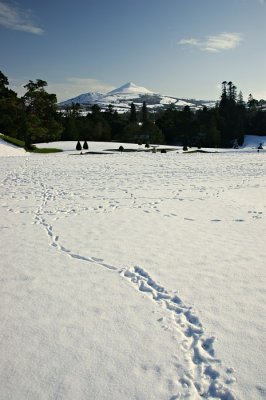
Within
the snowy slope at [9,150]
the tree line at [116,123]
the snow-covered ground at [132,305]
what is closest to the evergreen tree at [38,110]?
the tree line at [116,123]

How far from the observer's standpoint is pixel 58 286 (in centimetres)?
606

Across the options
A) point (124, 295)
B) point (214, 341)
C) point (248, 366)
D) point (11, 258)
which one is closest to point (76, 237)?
point (11, 258)

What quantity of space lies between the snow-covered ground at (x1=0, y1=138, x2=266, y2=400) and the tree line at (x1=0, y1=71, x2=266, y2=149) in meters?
46.1

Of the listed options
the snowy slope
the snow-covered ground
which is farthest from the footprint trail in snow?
the snowy slope

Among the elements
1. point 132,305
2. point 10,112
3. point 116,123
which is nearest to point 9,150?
point 10,112

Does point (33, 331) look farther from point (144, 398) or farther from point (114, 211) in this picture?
point (114, 211)

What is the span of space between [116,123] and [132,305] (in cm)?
9181

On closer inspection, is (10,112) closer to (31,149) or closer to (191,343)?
(31,149)

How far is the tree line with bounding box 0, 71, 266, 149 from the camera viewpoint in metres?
56.3

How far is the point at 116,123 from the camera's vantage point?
308 ft

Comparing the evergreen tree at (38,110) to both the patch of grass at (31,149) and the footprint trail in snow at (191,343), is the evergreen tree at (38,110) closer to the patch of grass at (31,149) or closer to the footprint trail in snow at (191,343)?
the patch of grass at (31,149)

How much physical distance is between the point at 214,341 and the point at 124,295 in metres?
1.83

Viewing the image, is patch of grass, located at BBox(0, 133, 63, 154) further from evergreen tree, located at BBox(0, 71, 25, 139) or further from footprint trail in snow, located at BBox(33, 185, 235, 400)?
footprint trail in snow, located at BBox(33, 185, 235, 400)

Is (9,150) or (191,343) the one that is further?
(9,150)
